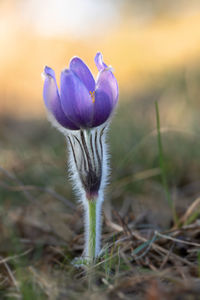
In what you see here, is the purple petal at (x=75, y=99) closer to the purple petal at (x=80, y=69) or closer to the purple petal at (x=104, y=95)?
the purple petal at (x=104, y=95)

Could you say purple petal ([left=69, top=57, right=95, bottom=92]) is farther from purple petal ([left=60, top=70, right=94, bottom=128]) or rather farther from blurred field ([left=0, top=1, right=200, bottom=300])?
blurred field ([left=0, top=1, right=200, bottom=300])

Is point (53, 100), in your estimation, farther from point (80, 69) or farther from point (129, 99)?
point (129, 99)

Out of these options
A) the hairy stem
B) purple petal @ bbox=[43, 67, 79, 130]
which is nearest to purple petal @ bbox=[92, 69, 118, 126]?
purple petal @ bbox=[43, 67, 79, 130]

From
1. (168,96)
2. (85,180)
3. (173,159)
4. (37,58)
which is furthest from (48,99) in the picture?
(37,58)

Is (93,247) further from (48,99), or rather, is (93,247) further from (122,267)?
(48,99)

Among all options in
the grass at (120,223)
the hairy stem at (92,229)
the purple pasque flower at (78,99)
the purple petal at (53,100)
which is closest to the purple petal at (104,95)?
the purple pasque flower at (78,99)

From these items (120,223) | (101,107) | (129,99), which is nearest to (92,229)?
(120,223)

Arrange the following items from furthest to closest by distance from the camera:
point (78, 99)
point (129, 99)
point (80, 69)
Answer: point (129, 99), point (80, 69), point (78, 99)

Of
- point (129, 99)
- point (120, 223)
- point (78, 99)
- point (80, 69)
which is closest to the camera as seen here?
point (78, 99)
